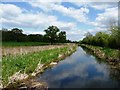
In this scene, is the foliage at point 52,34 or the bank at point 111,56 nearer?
the bank at point 111,56

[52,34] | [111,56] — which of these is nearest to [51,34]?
[52,34]

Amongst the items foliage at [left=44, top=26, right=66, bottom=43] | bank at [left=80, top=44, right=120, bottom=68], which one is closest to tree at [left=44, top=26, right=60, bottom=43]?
foliage at [left=44, top=26, right=66, bottom=43]

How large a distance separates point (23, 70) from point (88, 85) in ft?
14.3

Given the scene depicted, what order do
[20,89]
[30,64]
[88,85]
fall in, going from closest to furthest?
[20,89], [88,85], [30,64]

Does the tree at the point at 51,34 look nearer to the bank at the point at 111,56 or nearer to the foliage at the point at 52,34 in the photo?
the foliage at the point at 52,34

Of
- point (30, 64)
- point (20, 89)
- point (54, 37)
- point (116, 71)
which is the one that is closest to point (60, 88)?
point (20, 89)

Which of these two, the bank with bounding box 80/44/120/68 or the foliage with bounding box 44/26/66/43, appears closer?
the bank with bounding box 80/44/120/68

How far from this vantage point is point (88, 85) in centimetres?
1566

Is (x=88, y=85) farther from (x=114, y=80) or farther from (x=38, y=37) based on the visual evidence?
(x=38, y=37)

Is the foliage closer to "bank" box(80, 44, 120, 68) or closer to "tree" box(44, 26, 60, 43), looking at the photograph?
"tree" box(44, 26, 60, 43)

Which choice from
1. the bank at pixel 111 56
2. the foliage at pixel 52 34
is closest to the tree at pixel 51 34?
the foliage at pixel 52 34

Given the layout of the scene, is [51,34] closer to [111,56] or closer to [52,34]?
[52,34]

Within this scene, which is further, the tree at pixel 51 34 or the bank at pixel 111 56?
the tree at pixel 51 34

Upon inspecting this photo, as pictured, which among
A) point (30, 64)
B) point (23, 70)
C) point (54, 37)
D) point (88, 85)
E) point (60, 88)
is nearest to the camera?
point (60, 88)
